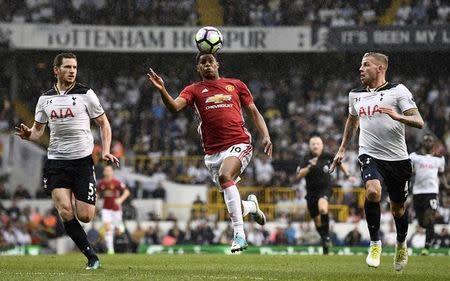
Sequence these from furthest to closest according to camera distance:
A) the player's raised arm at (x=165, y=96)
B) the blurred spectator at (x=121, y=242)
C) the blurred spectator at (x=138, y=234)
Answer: the blurred spectator at (x=138, y=234)
the blurred spectator at (x=121, y=242)
the player's raised arm at (x=165, y=96)

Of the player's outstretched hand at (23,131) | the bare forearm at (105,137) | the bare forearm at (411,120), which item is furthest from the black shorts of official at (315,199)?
the player's outstretched hand at (23,131)

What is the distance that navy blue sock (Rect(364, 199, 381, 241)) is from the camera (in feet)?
41.8

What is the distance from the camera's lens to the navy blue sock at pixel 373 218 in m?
12.7

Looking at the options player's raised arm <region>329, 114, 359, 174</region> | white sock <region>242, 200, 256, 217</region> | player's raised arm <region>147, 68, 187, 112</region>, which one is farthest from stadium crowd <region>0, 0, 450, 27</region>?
player's raised arm <region>147, 68, 187, 112</region>

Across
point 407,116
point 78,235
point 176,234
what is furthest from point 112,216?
point 407,116

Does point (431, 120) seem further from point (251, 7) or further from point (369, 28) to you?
point (251, 7)

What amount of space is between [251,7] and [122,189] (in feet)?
58.1

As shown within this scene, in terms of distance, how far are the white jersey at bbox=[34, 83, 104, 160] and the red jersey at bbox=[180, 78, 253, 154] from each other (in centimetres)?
124

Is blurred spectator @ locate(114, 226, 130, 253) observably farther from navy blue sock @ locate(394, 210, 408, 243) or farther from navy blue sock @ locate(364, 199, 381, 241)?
navy blue sock @ locate(364, 199, 381, 241)

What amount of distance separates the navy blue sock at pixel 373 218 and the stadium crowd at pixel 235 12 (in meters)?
25.8

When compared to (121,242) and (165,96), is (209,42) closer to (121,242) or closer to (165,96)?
(165,96)

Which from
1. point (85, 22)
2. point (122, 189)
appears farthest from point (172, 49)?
point (122, 189)

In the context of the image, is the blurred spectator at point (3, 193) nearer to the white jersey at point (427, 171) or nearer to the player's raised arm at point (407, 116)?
the white jersey at point (427, 171)

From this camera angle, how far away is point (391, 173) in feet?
42.2
